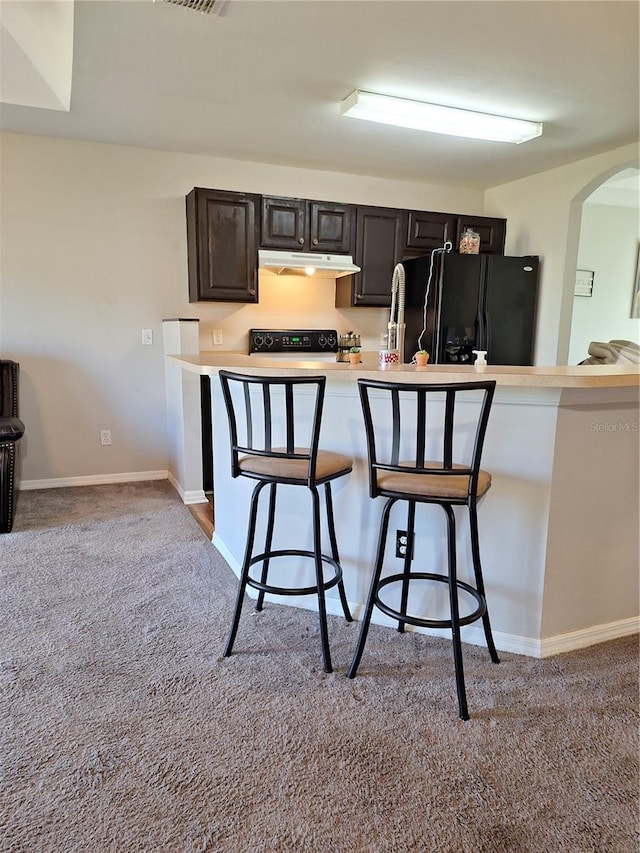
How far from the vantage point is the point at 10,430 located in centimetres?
304

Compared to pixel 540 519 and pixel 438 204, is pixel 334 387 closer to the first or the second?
pixel 540 519

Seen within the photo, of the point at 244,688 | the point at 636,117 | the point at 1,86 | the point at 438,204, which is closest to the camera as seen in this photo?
the point at 244,688

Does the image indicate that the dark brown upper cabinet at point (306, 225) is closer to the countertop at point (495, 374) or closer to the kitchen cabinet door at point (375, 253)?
the kitchen cabinet door at point (375, 253)

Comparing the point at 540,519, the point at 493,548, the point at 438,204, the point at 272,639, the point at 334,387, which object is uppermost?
the point at 438,204

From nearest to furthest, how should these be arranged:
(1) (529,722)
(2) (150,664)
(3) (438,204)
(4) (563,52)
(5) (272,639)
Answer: (1) (529,722), (2) (150,664), (5) (272,639), (4) (563,52), (3) (438,204)

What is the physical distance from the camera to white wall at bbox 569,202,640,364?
18.0 ft

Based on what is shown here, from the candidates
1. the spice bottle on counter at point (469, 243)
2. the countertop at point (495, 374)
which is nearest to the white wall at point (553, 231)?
the spice bottle on counter at point (469, 243)

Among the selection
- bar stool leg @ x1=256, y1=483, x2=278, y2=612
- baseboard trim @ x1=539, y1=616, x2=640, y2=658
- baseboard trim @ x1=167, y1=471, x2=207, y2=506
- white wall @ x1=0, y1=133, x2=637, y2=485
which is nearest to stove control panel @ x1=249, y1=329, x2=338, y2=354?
white wall @ x1=0, y1=133, x2=637, y2=485

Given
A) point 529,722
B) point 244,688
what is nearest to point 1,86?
point 244,688

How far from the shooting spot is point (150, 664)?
6.25 ft

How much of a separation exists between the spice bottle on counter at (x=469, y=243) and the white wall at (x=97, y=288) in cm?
126

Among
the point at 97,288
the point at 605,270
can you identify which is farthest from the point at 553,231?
the point at 97,288

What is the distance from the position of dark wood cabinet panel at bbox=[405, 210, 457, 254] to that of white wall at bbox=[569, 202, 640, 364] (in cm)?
183

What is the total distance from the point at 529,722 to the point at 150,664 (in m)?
1.29
